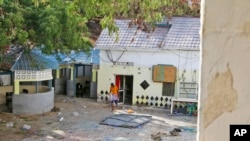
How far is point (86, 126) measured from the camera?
1733cm

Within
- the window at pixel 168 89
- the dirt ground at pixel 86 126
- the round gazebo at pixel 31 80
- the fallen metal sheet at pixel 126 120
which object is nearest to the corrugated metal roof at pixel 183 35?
the window at pixel 168 89

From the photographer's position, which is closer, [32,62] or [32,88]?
[32,62]

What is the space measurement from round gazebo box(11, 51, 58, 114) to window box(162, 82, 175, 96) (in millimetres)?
6023

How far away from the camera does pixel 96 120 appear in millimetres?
18578

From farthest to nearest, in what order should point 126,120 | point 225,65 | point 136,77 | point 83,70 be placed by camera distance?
point 83,70 < point 136,77 < point 126,120 < point 225,65

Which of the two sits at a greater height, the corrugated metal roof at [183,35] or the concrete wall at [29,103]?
the corrugated metal roof at [183,35]

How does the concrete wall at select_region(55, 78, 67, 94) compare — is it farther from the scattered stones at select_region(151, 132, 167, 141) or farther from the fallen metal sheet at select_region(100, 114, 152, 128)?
the scattered stones at select_region(151, 132, 167, 141)

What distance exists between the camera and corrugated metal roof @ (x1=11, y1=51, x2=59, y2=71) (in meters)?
19.4

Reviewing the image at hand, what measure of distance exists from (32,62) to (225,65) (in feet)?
61.5

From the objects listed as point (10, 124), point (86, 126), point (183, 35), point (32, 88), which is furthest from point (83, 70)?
point (10, 124)

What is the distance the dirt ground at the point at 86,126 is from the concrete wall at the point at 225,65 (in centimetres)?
1386

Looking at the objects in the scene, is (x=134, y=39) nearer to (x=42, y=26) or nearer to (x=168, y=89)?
(x=168, y=89)

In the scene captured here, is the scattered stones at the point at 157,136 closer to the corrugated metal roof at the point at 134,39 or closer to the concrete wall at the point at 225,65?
the corrugated metal roof at the point at 134,39

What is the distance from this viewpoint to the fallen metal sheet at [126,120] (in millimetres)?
17625
